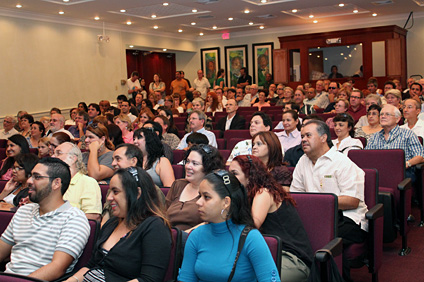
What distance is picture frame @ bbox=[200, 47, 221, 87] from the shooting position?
19.0 m

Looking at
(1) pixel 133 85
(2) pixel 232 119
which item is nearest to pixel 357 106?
(2) pixel 232 119

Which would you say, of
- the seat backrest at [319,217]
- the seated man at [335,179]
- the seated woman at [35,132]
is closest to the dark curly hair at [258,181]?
the seat backrest at [319,217]

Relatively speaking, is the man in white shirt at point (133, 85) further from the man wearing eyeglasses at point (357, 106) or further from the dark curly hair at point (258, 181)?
the dark curly hair at point (258, 181)

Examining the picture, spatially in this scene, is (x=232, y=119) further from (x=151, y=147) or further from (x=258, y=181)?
(x=258, y=181)

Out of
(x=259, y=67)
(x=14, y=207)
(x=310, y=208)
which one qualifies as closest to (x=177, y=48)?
(x=259, y=67)

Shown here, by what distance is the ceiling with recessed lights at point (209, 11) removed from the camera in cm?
1166

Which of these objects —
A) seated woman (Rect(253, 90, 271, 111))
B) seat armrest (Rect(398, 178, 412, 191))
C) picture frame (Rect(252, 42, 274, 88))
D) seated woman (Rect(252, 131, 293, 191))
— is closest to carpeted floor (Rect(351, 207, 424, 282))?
seat armrest (Rect(398, 178, 412, 191))

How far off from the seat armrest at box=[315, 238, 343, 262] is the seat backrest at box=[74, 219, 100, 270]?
1251 millimetres

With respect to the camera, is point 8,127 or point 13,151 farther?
point 8,127

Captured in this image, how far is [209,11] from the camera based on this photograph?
13.3 m

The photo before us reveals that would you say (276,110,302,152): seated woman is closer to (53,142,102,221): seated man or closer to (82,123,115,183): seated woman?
(82,123,115,183): seated woman

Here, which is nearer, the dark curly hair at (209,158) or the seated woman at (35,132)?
the dark curly hair at (209,158)

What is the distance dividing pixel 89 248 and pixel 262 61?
16.1m

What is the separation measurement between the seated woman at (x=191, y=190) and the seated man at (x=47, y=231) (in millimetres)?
737
